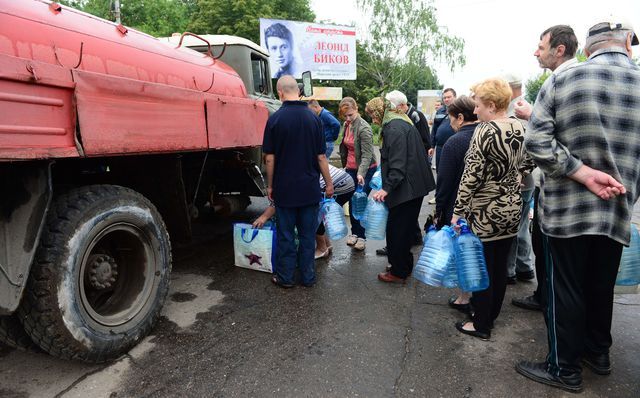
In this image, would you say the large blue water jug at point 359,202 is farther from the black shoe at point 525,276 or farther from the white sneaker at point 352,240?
the black shoe at point 525,276

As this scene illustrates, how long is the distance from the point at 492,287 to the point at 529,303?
0.74m

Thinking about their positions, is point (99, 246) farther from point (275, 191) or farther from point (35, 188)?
point (275, 191)

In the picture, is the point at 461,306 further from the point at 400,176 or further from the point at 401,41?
the point at 401,41

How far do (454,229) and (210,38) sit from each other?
12.3ft

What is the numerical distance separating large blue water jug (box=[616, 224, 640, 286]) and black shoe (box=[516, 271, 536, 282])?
48.5 inches

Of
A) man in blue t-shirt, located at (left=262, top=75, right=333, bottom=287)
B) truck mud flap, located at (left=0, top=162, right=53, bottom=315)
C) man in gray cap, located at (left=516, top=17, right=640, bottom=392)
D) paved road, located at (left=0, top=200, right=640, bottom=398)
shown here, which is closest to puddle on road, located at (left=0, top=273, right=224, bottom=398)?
paved road, located at (left=0, top=200, right=640, bottom=398)

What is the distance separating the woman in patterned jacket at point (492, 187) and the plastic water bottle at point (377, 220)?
1211 millimetres

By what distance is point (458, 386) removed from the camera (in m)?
2.33

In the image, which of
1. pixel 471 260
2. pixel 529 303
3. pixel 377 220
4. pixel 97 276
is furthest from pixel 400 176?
pixel 97 276

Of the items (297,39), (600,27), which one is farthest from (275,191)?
(297,39)

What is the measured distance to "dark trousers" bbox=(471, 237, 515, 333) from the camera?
278 centimetres

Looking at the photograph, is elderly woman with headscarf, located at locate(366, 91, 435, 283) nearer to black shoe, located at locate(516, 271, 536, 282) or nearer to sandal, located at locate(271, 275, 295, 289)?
sandal, located at locate(271, 275, 295, 289)

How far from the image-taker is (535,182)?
3.44 meters

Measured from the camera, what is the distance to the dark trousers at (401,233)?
11.8 ft
